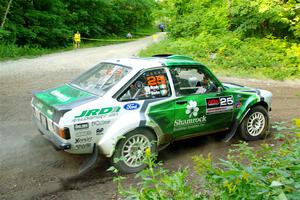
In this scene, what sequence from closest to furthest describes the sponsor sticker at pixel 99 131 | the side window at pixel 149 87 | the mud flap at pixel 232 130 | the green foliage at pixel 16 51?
the sponsor sticker at pixel 99 131 < the side window at pixel 149 87 < the mud flap at pixel 232 130 < the green foliage at pixel 16 51

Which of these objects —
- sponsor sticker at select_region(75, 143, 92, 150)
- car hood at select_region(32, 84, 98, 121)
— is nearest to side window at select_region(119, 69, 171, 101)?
car hood at select_region(32, 84, 98, 121)

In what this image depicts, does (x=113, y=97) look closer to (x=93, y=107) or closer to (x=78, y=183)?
(x=93, y=107)

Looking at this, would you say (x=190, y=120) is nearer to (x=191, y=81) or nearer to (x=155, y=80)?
(x=191, y=81)

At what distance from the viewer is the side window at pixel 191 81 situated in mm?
5489

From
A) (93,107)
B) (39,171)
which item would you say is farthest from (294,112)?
(39,171)

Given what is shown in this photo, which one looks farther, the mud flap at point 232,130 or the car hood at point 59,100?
the mud flap at point 232,130

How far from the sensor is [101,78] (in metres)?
5.46

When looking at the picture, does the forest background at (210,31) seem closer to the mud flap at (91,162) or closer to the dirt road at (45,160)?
the dirt road at (45,160)

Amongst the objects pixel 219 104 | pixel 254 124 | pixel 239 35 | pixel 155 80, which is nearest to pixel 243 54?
pixel 239 35

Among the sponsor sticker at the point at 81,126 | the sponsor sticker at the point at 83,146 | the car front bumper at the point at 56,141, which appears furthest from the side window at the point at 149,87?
the car front bumper at the point at 56,141

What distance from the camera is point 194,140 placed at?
21.1 ft

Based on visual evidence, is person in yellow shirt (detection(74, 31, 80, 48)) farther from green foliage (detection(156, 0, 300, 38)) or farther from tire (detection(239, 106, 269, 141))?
tire (detection(239, 106, 269, 141))

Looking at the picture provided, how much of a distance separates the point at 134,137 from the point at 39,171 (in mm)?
1570

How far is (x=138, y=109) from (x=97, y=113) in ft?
2.18
